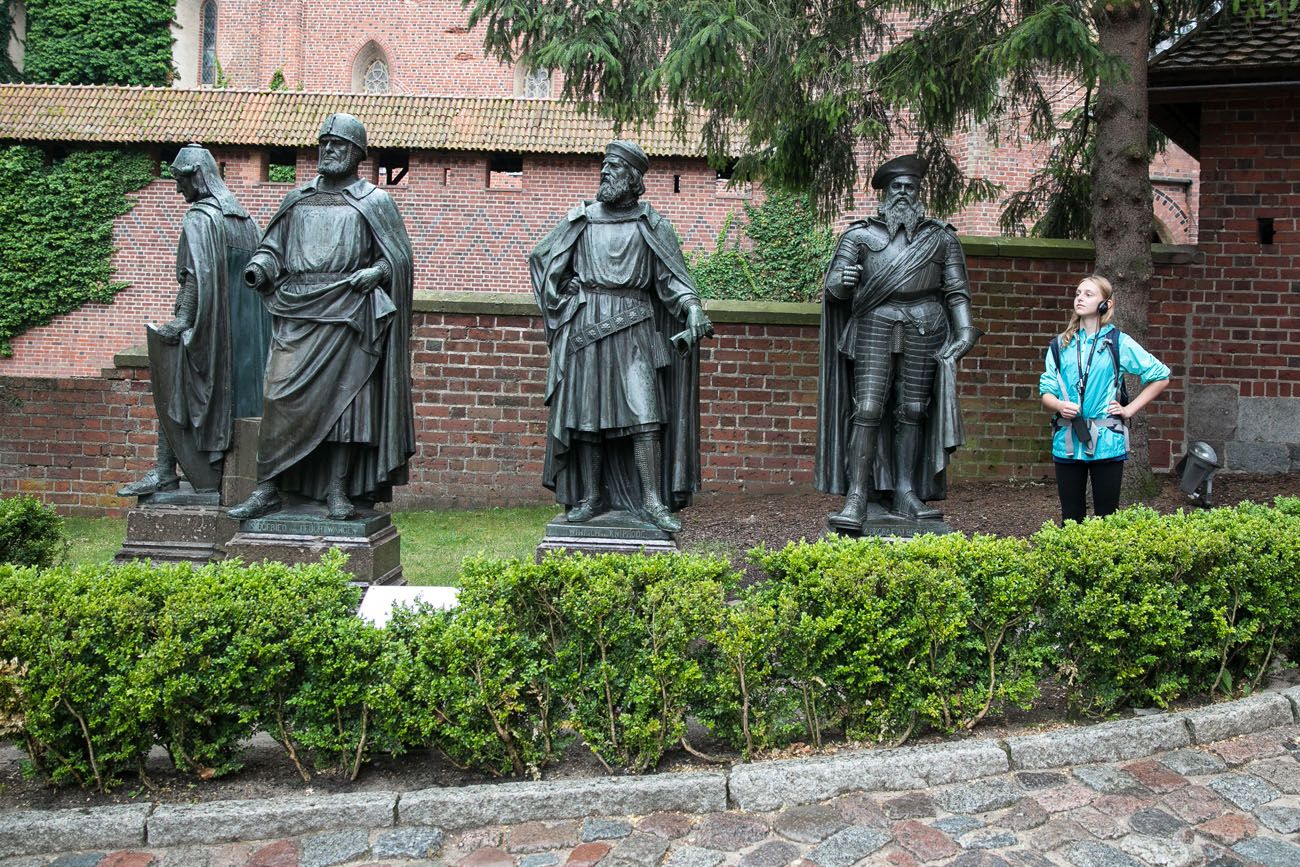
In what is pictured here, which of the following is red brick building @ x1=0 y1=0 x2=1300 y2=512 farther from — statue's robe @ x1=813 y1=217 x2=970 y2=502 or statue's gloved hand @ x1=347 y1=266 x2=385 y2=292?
statue's gloved hand @ x1=347 y1=266 x2=385 y2=292

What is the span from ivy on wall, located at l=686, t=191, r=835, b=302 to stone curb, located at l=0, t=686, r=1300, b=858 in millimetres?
17261

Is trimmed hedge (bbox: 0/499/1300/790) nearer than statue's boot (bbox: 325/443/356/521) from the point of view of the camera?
Yes

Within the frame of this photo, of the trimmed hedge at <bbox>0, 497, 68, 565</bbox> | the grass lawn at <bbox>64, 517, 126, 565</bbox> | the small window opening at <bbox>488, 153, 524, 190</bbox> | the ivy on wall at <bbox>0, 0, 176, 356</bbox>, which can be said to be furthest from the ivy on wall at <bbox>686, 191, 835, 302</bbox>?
the trimmed hedge at <bbox>0, 497, 68, 565</bbox>

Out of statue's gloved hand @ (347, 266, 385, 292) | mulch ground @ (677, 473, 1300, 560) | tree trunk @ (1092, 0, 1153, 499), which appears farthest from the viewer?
mulch ground @ (677, 473, 1300, 560)

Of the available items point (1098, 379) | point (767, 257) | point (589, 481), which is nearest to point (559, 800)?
point (589, 481)

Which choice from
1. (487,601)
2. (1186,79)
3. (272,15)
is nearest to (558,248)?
(487,601)

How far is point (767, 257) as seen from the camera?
21.3m

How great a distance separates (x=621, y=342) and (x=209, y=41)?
27.5m

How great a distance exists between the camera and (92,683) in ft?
12.8

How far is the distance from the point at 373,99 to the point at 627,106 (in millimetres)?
13136

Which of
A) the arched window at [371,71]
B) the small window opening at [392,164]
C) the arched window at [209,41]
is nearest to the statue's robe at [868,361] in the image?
the small window opening at [392,164]

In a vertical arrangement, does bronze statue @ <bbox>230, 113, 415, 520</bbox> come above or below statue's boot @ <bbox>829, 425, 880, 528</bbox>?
above

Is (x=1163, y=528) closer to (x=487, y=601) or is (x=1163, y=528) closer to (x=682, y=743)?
(x=682, y=743)

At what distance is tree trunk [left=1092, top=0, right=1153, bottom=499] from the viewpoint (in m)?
9.48
